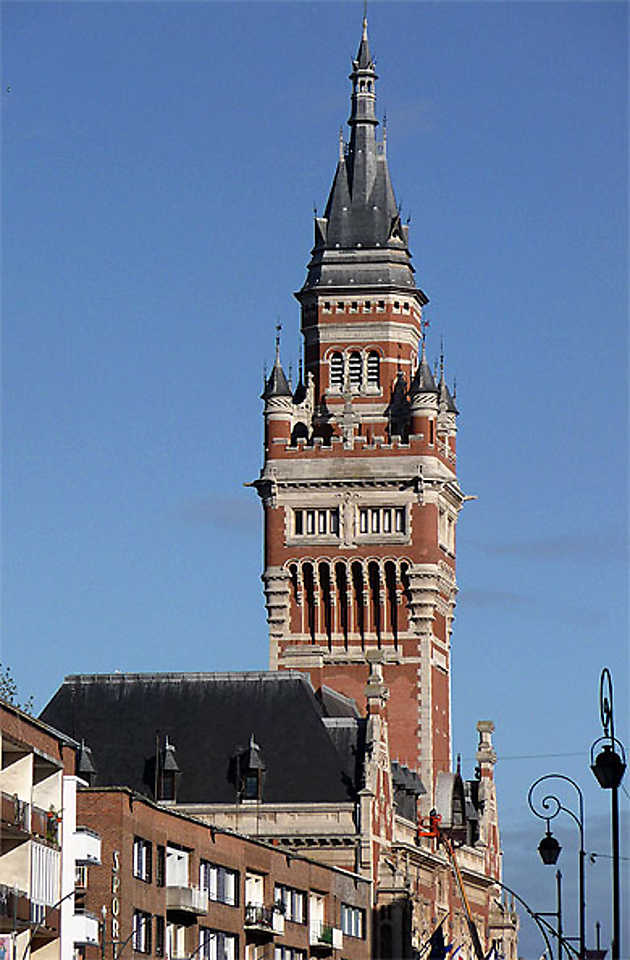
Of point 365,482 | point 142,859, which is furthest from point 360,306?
point 142,859

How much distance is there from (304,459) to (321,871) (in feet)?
140

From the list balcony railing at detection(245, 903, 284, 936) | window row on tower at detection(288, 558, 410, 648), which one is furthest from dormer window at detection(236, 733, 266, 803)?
window row on tower at detection(288, 558, 410, 648)

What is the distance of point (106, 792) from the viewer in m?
97.2

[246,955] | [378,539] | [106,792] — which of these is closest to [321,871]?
[246,955]

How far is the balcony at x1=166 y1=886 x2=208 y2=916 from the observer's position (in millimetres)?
103750

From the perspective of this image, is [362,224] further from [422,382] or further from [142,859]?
[142,859]

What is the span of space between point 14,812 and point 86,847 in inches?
316

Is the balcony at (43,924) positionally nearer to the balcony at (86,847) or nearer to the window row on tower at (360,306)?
the balcony at (86,847)

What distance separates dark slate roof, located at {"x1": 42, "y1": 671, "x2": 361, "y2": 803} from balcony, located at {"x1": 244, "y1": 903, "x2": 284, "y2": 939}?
20.1 metres

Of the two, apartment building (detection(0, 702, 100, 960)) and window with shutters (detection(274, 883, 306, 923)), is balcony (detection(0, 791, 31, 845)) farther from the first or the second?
window with shutters (detection(274, 883, 306, 923))

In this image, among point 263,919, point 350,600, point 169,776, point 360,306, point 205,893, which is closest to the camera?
point 205,893

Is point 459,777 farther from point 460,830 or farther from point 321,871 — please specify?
point 321,871

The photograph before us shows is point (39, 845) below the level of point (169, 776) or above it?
below

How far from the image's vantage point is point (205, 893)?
352 ft
